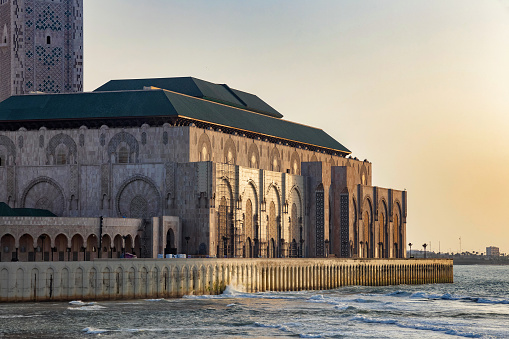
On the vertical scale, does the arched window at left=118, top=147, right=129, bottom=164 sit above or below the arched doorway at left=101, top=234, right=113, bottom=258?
above

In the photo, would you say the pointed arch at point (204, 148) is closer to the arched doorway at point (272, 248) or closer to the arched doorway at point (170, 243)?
the arched doorway at point (170, 243)

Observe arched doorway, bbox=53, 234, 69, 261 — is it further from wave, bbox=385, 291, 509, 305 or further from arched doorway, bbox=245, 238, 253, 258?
wave, bbox=385, 291, 509, 305

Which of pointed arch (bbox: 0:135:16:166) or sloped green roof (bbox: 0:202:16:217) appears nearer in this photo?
sloped green roof (bbox: 0:202:16:217)

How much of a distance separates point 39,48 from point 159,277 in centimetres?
6026

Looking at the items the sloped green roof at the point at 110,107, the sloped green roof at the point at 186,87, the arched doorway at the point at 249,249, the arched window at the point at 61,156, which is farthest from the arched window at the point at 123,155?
the arched doorway at the point at 249,249

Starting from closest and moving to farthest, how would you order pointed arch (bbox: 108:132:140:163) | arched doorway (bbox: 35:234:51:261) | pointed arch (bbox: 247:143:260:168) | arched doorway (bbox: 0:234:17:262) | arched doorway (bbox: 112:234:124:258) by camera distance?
arched doorway (bbox: 0:234:17:262)
arched doorway (bbox: 35:234:51:261)
arched doorway (bbox: 112:234:124:258)
pointed arch (bbox: 108:132:140:163)
pointed arch (bbox: 247:143:260:168)

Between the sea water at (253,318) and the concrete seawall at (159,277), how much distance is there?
1484mm

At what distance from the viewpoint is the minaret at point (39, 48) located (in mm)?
133875

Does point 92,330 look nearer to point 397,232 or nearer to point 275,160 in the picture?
point 275,160

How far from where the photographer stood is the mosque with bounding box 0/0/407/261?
347ft

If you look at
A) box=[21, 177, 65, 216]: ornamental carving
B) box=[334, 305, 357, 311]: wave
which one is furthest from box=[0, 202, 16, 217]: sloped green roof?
box=[334, 305, 357, 311]: wave

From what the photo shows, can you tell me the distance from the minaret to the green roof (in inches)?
1107

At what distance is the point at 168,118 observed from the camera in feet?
383

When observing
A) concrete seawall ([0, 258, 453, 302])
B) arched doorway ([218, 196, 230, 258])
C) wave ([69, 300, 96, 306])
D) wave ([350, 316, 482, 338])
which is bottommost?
wave ([350, 316, 482, 338])
